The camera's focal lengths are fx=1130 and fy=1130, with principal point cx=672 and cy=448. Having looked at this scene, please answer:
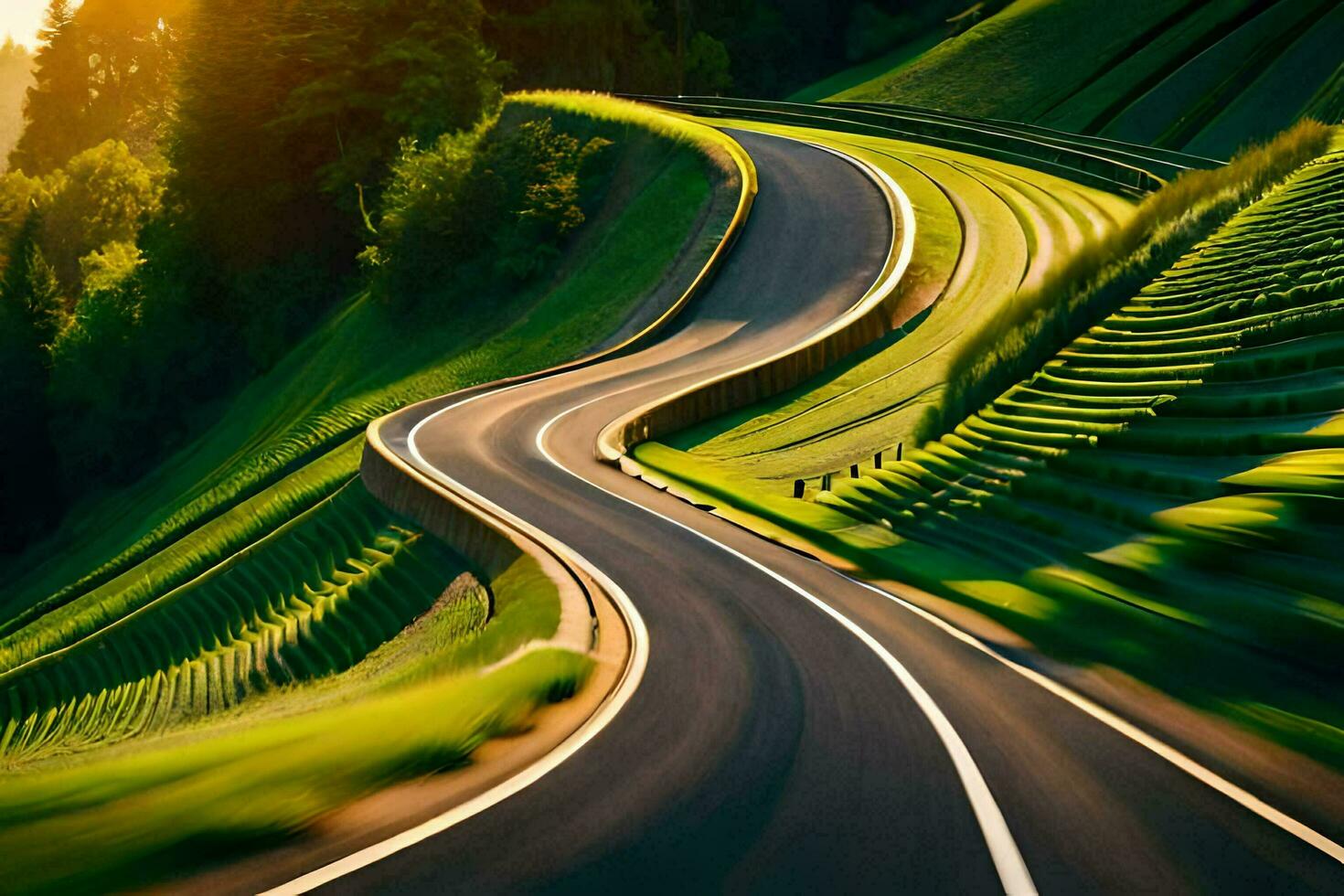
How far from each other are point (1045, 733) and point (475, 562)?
1165 cm

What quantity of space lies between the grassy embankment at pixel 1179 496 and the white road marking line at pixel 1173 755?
0.61 meters

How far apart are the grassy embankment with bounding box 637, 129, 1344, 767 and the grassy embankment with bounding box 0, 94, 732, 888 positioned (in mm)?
4954

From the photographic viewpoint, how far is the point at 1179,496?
12.1 meters

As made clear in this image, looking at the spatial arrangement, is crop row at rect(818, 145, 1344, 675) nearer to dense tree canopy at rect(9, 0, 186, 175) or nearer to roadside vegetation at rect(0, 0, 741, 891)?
roadside vegetation at rect(0, 0, 741, 891)

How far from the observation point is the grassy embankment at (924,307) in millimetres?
23500

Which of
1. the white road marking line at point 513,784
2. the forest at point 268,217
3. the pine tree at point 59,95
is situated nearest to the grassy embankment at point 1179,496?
the white road marking line at point 513,784

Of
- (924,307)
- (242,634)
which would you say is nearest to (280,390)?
(242,634)

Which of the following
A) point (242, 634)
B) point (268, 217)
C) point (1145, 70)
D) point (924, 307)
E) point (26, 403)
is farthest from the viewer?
point (26, 403)

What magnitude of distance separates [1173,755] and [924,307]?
84.4ft

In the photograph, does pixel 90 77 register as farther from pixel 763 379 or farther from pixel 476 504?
pixel 476 504

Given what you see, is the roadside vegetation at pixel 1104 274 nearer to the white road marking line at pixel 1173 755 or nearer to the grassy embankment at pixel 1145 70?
the white road marking line at pixel 1173 755

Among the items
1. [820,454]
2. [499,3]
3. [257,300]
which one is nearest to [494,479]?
[820,454]

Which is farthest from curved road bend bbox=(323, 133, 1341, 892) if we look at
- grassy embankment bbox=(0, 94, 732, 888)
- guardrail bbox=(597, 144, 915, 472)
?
guardrail bbox=(597, 144, 915, 472)

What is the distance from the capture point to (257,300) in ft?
199
